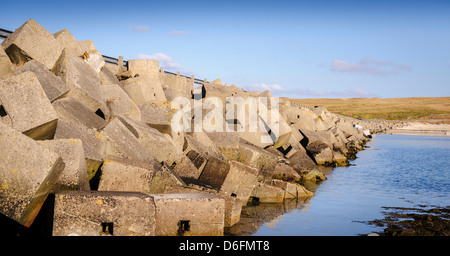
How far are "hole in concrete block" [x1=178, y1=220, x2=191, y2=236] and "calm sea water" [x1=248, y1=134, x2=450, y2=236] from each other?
5.56 feet

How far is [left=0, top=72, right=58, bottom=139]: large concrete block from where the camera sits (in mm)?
5355

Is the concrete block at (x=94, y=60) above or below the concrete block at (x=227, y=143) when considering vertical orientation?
above

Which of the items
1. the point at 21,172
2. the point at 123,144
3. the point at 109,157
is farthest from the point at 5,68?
the point at 21,172

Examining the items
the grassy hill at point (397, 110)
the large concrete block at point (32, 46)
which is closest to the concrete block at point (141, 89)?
the large concrete block at point (32, 46)

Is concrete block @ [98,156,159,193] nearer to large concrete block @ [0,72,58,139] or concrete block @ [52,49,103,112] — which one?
large concrete block @ [0,72,58,139]

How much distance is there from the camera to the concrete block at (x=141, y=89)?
35.7 ft

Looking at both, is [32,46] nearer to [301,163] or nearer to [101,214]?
[101,214]

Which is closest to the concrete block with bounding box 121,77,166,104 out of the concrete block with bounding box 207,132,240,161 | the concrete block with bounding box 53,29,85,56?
the concrete block with bounding box 53,29,85,56

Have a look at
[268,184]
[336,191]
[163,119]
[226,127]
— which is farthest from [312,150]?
[163,119]

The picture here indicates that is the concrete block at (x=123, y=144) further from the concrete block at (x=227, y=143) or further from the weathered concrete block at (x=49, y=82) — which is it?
the concrete block at (x=227, y=143)

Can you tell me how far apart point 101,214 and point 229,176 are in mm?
3295

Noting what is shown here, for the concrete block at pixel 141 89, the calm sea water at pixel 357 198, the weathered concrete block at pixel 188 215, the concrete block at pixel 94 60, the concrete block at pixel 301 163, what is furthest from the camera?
the concrete block at pixel 301 163

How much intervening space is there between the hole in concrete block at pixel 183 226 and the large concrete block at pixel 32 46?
513 centimetres
